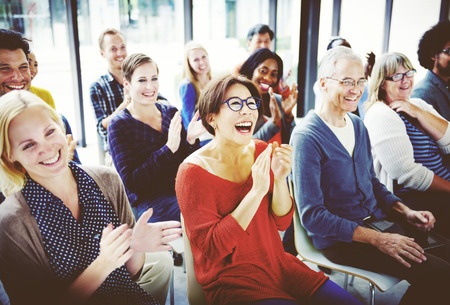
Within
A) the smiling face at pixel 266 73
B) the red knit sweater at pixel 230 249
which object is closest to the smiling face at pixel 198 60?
the smiling face at pixel 266 73

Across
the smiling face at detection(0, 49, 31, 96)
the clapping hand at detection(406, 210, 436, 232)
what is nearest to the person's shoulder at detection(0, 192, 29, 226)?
the smiling face at detection(0, 49, 31, 96)

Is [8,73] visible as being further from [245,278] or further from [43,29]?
[43,29]

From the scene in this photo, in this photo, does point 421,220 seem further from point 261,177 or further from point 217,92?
point 217,92

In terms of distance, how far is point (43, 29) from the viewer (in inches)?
200

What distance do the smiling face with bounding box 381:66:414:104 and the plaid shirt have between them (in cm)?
208

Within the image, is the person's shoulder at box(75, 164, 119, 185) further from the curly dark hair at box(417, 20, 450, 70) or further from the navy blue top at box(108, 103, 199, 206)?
the curly dark hair at box(417, 20, 450, 70)

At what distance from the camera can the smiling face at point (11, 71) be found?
2.04 metres

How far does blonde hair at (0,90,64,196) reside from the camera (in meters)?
1.28

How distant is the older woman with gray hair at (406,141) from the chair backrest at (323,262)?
679mm

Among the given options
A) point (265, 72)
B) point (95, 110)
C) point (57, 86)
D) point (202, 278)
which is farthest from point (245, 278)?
point (57, 86)

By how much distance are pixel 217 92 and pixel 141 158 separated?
34.1 inches

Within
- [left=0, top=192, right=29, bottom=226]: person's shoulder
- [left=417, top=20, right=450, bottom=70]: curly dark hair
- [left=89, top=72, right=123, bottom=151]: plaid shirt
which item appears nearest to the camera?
[left=0, top=192, right=29, bottom=226]: person's shoulder

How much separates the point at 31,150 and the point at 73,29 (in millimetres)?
4105

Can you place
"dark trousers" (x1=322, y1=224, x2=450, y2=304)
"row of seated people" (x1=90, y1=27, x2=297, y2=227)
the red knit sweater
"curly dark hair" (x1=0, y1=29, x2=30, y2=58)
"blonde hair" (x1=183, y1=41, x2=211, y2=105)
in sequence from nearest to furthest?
the red knit sweater → "dark trousers" (x1=322, y1=224, x2=450, y2=304) → "curly dark hair" (x1=0, y1=29, x2=30, y2=58) → "row of seated people" (x1=90, y1=27, x2=297, y2=227) → "blonde hair" (x1=183, y1=41, x2=211, y2=105)
